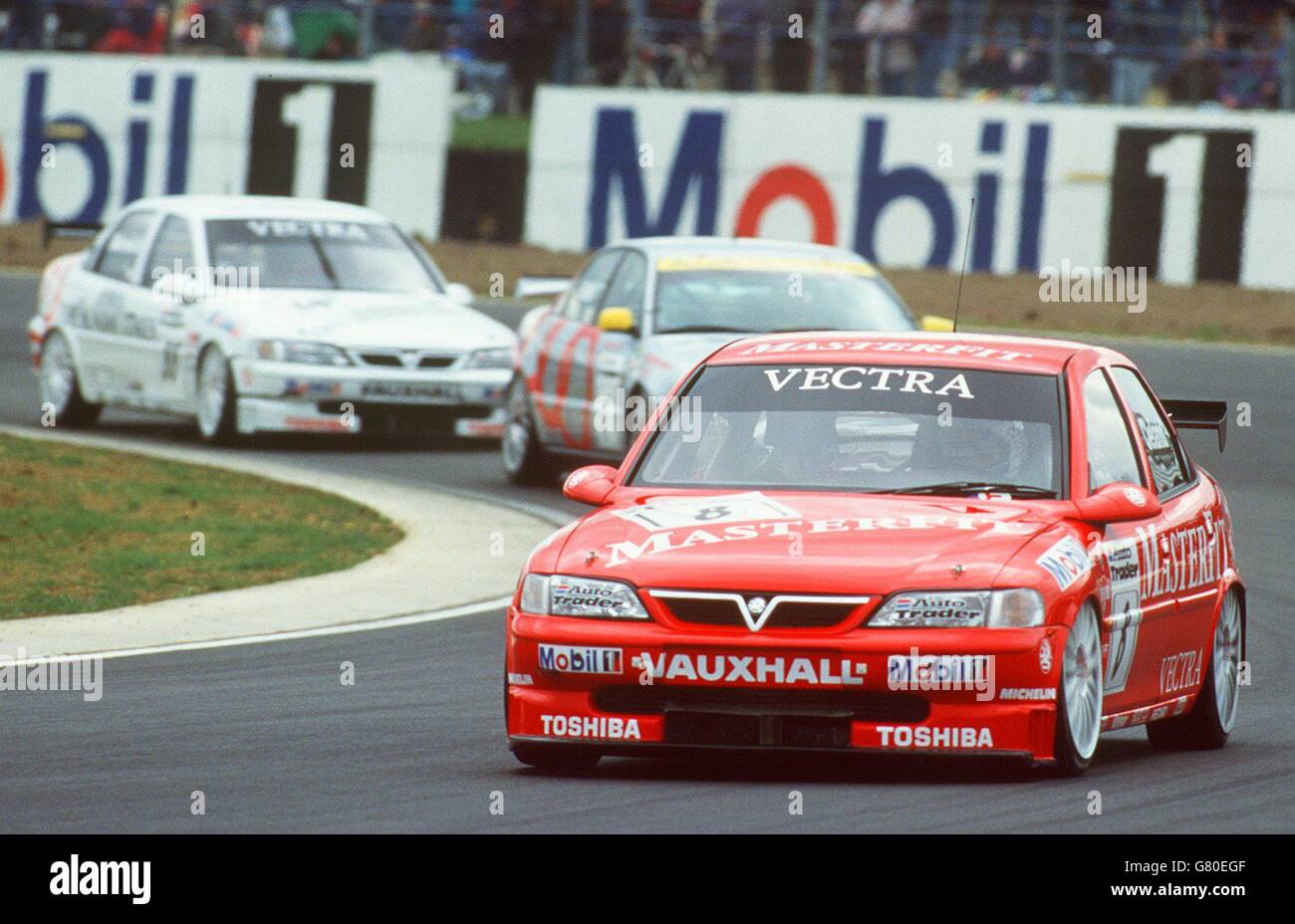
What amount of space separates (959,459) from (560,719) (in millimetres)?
1509

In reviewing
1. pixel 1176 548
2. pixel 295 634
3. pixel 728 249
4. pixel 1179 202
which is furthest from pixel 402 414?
pixel 1176 548

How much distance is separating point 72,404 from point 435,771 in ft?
45.0

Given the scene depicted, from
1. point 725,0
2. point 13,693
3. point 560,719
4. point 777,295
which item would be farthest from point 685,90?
point 560,719

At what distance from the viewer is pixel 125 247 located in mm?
21859

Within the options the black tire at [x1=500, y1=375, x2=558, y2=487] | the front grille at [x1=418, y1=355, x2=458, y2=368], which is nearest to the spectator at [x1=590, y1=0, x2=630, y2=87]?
the front grille at [x1=418, y1=355, x2=458, y2=368]

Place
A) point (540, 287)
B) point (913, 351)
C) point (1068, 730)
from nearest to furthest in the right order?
1. point (1068, 730)
2. point (913, 351)
3. point (540, 287)

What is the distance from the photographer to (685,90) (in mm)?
29625

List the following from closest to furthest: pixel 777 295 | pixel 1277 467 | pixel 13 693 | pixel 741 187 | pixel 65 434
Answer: pixel 13 693, pixel 777 295, pixel 1277 467, pixel 65 434, pixel 741 187

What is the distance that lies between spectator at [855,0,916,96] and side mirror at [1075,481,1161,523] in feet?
67.5

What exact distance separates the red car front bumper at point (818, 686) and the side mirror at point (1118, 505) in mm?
589

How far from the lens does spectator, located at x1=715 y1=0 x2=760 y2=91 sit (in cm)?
2930

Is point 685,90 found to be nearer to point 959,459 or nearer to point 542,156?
point 542,156

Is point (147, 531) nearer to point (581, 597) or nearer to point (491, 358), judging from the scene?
point (491, 358)

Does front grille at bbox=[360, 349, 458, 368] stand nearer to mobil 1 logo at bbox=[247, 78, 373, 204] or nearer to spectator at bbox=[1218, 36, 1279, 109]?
spectator at bbox=[1218, 36, 1279, 109]
